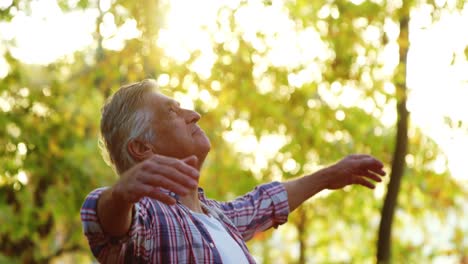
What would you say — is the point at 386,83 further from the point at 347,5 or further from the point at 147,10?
the point at 147,10

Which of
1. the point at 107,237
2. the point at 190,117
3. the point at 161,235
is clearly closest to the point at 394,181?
the point at 190,117

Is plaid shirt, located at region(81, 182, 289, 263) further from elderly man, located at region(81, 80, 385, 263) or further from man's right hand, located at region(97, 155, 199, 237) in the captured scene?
man's right hand, located at region(97, 155, 199, 237)

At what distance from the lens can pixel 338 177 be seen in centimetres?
294

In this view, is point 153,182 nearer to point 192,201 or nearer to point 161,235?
point 161,235

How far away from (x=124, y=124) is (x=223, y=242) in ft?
1.60

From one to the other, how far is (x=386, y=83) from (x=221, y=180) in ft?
11.3

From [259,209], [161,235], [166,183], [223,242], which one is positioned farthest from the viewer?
[259,209]

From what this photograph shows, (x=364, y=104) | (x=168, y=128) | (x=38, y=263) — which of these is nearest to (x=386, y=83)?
(x=364, y=104)

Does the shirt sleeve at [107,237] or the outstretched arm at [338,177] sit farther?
the outstretched arm at [338,177]

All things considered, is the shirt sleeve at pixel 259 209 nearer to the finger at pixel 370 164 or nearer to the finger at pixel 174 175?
the finger at pixel 370 164

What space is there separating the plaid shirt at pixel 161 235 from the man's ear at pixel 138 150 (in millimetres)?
190

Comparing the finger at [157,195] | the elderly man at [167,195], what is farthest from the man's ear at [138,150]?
the finger at [157,195]

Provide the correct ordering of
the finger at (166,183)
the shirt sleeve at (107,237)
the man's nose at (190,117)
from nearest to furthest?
the finger at (166,183)
the shirt sleeve at (107,237)
the man's nose at (190,117)

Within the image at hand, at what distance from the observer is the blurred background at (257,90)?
6973mm
